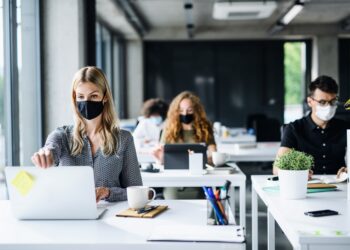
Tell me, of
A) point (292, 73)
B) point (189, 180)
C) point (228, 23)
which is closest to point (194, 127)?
point (189, 180)

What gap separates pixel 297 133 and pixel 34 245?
2.37 m

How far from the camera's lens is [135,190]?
2314mm

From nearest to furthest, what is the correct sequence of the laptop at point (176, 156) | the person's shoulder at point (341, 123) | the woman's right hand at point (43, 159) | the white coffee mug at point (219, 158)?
the woman's right hand at point (43, 159) < the person's shoulder at point (341, 123) < the laptop at point (176, 156) < the white coffee mug at point (219, 158)

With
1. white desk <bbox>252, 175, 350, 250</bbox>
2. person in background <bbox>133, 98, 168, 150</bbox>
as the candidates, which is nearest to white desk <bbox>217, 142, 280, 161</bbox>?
person in background <bbox>133, 98, 168, 150</bbox>

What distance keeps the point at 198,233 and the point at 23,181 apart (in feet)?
2.42

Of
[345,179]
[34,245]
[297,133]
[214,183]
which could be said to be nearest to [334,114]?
[297,133]

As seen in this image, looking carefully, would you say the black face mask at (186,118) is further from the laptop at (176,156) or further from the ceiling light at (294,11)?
the ceiling light at (294,11)

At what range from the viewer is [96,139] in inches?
110

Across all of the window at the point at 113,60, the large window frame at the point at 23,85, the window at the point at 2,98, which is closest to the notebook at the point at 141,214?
the window at the point at 2,98

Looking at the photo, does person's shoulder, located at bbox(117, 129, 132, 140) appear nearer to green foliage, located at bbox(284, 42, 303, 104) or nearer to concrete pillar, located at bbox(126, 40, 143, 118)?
concrete pillar, located at bbox(126, 40, 143, 118)

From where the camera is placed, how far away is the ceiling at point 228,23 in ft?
34.8

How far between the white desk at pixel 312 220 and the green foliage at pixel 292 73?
10.6 metres

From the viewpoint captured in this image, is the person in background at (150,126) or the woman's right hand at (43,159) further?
the person in background at (150,126)

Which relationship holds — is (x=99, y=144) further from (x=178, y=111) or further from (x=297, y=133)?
(x=178, y=111)
